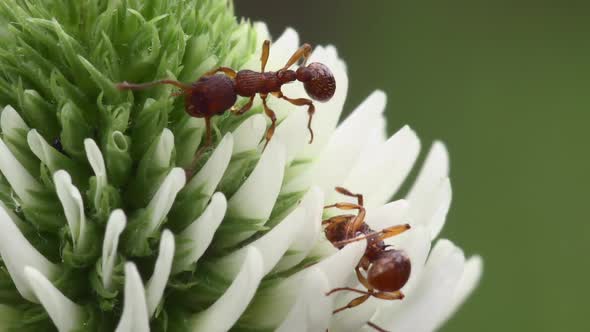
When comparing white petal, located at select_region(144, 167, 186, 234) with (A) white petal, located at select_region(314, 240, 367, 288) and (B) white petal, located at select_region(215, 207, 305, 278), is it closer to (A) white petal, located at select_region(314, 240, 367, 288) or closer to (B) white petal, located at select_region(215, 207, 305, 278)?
(B) white petal, located at select_region(215, 207, 305, 278)

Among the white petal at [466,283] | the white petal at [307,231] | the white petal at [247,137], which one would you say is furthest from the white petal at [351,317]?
the white petal at [247,137]

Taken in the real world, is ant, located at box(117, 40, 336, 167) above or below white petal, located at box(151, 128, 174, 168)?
above

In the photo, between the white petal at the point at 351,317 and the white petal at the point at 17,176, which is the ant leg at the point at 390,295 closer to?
the white petal at the point at 351,317

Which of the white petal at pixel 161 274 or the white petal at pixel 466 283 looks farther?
the white petal at pixel 466 283

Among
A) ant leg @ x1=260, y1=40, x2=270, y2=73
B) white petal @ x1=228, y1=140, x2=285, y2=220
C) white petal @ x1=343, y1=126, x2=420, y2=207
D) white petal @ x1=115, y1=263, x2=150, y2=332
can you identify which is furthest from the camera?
white petal @ x1=343, y1=126, x2=420, y2=207

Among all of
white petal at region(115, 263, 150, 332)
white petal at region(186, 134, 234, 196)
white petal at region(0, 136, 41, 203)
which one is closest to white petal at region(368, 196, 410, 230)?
white petal at region(186, 134, 234, 196)

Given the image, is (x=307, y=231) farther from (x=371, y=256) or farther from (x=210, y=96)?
(x=210, y=96)

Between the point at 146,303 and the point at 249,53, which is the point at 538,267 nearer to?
the point at 249,53
